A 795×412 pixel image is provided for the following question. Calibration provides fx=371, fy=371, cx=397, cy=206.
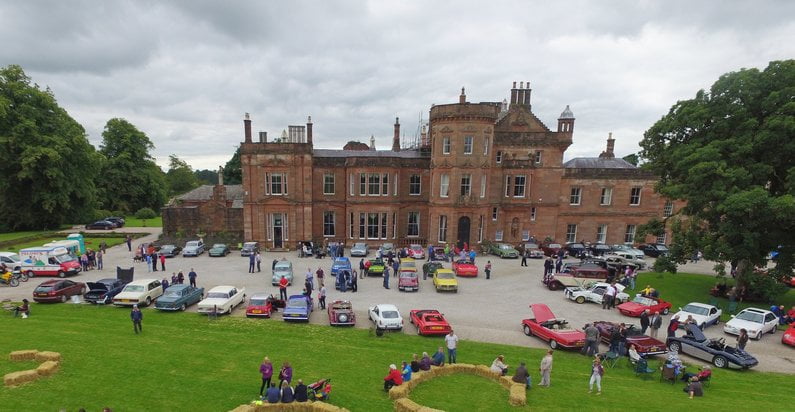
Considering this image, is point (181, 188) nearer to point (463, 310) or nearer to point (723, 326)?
point (463, 310)

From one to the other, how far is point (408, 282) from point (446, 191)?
1483 centimetres

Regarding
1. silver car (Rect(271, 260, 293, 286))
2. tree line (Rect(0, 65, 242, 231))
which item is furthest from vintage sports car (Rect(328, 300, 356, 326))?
tree line (Rect(0, 65, 242, 231))

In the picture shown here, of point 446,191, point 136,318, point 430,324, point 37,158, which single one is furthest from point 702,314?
point 37,158

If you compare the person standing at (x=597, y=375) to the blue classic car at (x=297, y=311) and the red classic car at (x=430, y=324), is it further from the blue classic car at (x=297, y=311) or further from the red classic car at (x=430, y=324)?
the blue classic car at (x=297, y=311)

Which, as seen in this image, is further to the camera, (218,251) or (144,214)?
(144,214)

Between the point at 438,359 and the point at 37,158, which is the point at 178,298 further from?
the point at 37,158

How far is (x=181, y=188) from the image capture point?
94562 millimetres

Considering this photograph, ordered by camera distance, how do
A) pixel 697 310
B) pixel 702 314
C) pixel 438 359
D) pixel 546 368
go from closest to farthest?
pixel 546 368, pixel 438 359, pixel 702 314, pixel 697 310

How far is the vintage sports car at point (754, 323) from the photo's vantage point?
1917 cm

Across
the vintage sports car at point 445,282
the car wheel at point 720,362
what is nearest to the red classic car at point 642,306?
the car wheel at point 720,362

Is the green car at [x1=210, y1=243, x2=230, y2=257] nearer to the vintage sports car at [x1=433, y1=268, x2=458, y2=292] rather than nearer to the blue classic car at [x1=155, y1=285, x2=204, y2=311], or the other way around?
the blue classic car at [x1=155, y1=285, x2=204, y2=311]

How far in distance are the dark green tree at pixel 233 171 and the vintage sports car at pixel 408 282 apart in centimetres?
6619

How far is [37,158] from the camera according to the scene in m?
42.9

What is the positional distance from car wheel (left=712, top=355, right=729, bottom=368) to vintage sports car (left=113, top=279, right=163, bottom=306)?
28774 mm
